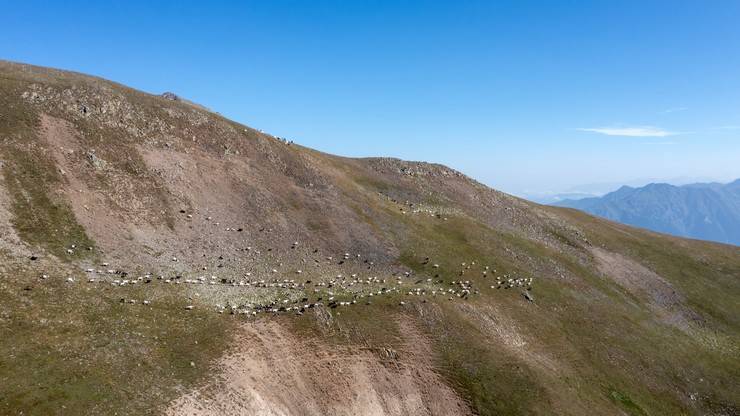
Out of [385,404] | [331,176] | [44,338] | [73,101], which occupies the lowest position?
[385,404]

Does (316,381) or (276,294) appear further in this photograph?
(276,294)

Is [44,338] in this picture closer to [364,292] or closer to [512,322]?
[364,292]

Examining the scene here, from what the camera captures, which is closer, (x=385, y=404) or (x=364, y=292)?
(x=385, y=404)

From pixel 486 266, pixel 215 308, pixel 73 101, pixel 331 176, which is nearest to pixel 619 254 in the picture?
pixel 486 266

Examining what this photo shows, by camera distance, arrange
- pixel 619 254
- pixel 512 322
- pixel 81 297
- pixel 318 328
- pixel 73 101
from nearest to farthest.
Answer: pixel 81 297, pixel 318 328, pixel 512 322, pixel 73 101, pixel 619 254

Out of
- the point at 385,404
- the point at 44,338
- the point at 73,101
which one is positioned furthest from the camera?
the point at 73,101

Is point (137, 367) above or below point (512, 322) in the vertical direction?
above

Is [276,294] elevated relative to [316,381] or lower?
elevated

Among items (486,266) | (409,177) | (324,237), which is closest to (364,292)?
(324,237)
